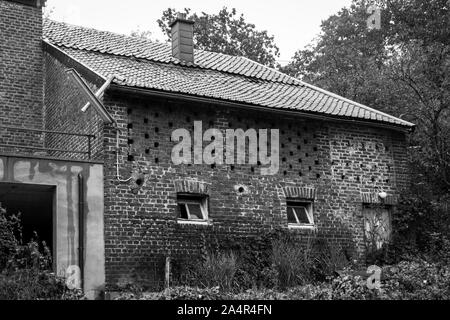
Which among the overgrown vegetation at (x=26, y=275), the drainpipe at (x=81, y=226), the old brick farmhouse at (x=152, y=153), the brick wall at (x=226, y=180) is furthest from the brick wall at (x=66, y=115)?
the overgrown vegetation at (x=26, y=275)

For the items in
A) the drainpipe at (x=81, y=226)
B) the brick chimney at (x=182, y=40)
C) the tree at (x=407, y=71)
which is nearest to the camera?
the drainpipe at (x=81, y=226)

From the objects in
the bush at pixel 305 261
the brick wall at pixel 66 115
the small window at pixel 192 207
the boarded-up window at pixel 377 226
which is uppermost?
the brick wall at pixel 66 115

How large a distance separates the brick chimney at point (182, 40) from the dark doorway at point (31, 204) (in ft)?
21.2

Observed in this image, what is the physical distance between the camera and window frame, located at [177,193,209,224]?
19266 mm

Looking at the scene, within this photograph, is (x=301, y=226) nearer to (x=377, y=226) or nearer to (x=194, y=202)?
(x=377, y=226)

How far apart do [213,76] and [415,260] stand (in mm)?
7701

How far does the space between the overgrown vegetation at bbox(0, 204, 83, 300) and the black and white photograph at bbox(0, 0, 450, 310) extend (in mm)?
40

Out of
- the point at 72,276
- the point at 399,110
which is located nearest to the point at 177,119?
the point at 72,276

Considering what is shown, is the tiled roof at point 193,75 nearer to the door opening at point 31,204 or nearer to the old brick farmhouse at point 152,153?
the old brick farmhouse at point 152,153

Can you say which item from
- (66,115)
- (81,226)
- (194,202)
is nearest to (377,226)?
(194,202)

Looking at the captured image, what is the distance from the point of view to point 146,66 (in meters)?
21.7

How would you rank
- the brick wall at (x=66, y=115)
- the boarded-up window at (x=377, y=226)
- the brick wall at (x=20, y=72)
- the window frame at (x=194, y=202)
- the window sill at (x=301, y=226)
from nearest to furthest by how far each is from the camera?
the brick wall at (x=66, y=115) → the window frame at (x=194, y=202) → the window sill at (x=301, y=226) → the brick wall at (x=20, y=72) → the boarded-up window at (x=377, y=226)

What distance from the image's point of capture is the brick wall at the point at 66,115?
746 inches
